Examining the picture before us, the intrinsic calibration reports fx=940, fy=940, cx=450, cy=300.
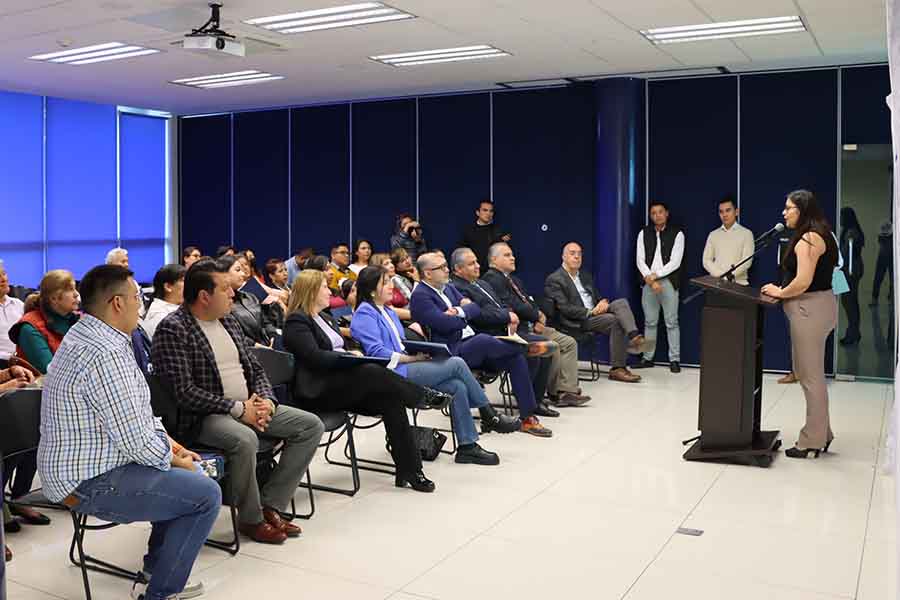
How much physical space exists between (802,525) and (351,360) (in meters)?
2.46

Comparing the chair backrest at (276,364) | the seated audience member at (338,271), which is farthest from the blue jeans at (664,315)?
the chair backrest at (276,364)

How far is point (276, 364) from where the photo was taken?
16.3 ft

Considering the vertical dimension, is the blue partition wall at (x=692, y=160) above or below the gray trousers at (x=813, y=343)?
above

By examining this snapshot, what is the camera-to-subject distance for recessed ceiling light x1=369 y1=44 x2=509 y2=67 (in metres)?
8.49

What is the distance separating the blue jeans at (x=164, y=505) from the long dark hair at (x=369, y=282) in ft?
7.70

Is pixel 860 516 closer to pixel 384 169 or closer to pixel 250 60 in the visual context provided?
pixel 250 60

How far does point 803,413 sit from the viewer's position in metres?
7.42

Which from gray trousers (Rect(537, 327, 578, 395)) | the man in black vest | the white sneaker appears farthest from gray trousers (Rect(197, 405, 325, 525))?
the man in black vest

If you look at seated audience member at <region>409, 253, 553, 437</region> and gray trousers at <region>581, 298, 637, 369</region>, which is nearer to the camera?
seated audience member at <region>409, 253, 553, 437</region>

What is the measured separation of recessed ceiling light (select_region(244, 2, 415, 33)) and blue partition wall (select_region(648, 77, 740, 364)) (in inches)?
159

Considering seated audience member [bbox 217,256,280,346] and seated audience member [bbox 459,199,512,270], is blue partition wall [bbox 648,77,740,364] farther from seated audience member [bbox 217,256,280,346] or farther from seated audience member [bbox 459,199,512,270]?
seated audience member [bbox 217,256,280,346]

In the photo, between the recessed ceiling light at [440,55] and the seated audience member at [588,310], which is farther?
the seated audience member at [588,310]

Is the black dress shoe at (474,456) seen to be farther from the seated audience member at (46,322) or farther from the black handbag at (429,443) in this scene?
the seated audience member at (46,322)

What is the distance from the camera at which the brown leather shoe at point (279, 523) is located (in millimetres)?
4402
